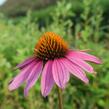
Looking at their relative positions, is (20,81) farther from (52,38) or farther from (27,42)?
(27,42)

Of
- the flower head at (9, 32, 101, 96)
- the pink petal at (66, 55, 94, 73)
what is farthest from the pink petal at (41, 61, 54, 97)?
the pink petal at (66, 55, 94, 73)

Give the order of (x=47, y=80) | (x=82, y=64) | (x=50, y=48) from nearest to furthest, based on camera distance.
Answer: (x=47, y=80)
(x=82, y=64)
(x=50, y=48)

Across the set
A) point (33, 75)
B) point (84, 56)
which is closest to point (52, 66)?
point (33, 75)

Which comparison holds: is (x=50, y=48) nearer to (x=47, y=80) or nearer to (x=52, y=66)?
(x=52, y=66)

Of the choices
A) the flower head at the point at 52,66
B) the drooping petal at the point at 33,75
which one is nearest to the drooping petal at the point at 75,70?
the flower head at the point at 52,66

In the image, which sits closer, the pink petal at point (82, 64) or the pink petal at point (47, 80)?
the pink petal at point (47, 80)

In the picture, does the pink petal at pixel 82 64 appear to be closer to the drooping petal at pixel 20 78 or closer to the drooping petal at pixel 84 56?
the drooping petal at pixel 84 56

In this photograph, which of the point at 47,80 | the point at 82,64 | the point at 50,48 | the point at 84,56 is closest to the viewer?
the point at 47,80
